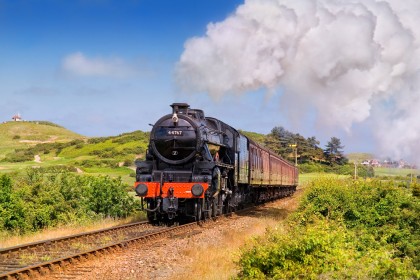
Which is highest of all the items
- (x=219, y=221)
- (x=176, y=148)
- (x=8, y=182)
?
(x=176, y=148)

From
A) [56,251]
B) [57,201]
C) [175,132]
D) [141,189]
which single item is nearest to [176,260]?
[56,251]

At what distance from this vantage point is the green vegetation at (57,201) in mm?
19922

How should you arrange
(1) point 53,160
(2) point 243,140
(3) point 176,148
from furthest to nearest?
1. (1) point 53,160
2. (2) point 243,140
3. (3) point 176,148

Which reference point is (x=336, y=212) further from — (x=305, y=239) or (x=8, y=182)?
(x=8, y=182)

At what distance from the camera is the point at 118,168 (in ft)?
194

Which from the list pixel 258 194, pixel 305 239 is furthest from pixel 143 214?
pixel 305 239

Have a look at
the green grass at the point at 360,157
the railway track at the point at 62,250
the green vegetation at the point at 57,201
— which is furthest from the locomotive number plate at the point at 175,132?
the green grass at the point at 360,157

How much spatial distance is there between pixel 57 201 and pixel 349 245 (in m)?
16.6

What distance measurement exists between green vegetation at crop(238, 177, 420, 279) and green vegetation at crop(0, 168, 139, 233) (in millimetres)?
11176

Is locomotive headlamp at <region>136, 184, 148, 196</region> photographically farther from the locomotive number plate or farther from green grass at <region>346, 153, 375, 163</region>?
green grass at <region>346, 153, 375, 163</region>

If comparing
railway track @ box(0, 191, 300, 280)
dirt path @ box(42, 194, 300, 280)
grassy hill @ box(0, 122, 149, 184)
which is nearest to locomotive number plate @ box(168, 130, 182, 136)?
railway track @ box(0, 191, 300, 280)

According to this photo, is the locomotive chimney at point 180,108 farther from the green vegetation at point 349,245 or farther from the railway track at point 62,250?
the green vegetation at point 349,245

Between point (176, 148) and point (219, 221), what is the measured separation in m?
3.76

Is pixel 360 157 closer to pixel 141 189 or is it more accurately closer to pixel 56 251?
pixel 141 189
